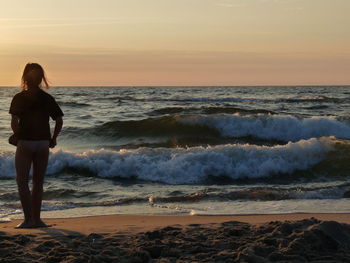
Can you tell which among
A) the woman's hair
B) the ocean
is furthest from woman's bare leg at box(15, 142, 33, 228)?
the ocean

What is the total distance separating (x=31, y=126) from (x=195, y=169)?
606 cm

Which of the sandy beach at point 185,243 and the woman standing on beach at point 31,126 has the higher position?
the woman standing on beach at point 31,126

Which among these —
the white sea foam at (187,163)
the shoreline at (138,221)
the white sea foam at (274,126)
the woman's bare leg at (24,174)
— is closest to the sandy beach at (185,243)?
the shoreline at (138,221)

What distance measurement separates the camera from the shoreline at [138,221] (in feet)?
19.0

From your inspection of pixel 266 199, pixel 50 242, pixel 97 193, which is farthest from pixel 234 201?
pixel 50 242

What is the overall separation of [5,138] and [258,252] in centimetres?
1472

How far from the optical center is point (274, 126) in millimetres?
20250

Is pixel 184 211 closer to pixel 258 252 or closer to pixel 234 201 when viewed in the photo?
pixel 234 201

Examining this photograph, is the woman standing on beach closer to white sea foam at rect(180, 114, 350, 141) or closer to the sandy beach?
the sandy beach

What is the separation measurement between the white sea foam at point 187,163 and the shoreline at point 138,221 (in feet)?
13.2

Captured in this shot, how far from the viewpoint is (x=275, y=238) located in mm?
4883

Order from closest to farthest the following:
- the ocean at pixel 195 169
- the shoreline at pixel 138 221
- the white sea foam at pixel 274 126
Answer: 1. the shoreline at pixel 138 221
2. the ocean at pixel 195 169
3. the white sea foam at pixel 274 126

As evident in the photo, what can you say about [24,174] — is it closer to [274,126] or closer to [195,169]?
[195,169]

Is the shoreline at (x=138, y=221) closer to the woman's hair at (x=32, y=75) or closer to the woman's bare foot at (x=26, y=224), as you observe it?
the woman's bare foot at (x=26, y=224)
